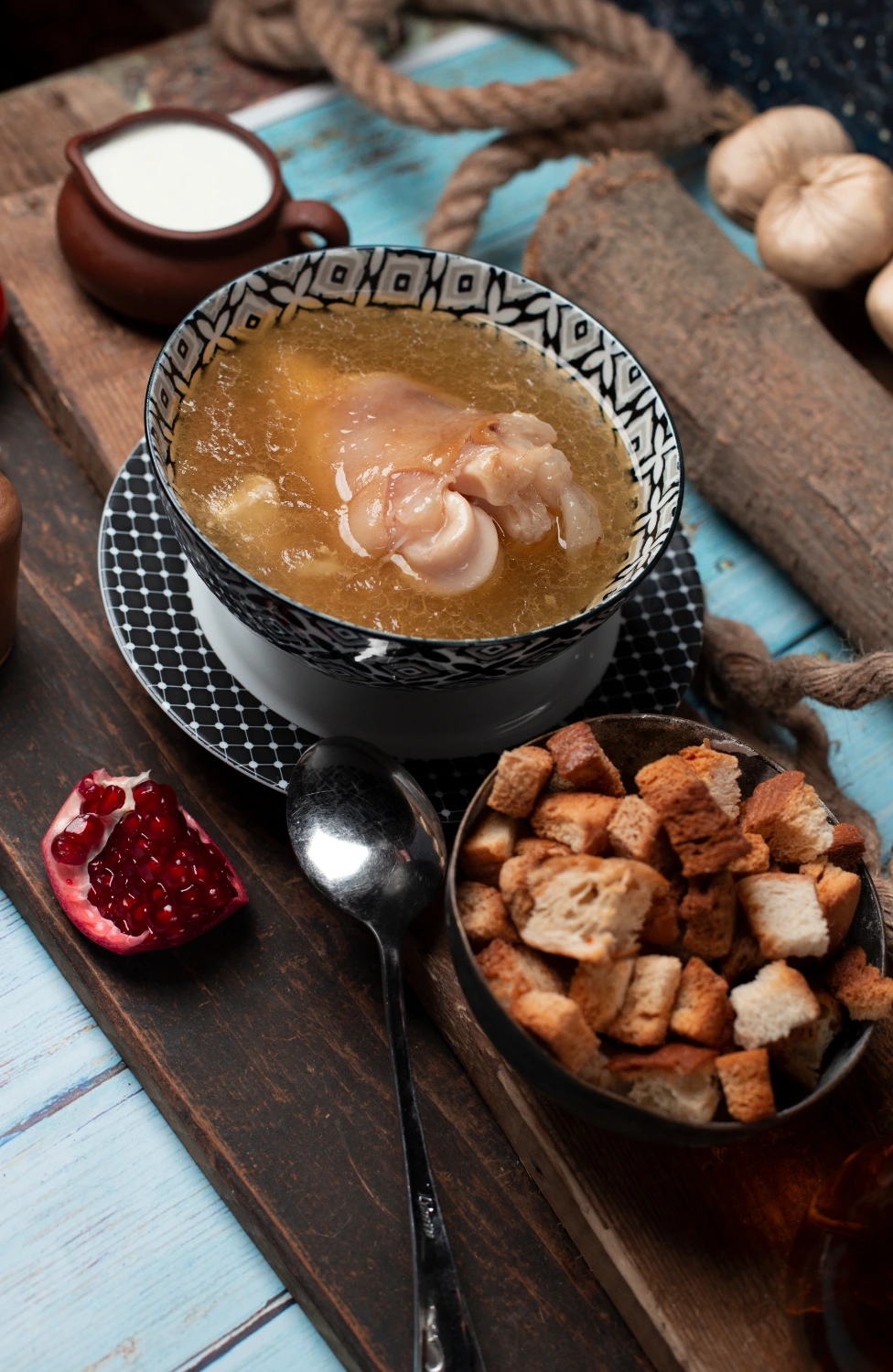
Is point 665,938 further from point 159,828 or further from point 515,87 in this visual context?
point 515,87

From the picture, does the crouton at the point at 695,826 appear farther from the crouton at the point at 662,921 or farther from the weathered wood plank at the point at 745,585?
the weathered wood plank at the point at 745,585

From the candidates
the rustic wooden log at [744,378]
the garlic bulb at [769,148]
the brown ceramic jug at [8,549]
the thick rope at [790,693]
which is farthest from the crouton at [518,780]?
the garlic bulb at [769,148]

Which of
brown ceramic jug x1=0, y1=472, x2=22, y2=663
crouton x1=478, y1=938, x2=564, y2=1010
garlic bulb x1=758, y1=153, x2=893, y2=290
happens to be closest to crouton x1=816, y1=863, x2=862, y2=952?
crouton x1=478, y1=938, x2=564, y2=1010

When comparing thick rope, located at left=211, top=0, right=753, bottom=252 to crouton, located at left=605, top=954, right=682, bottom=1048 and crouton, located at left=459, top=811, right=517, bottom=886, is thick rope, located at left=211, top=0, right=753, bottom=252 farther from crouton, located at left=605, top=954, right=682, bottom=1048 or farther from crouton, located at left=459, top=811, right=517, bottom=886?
crouton, located at left=605, top=954, right=682, bottom=1048

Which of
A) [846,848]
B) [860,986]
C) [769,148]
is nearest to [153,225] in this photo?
[769,148]

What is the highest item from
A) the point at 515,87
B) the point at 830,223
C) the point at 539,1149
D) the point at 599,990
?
the point at 830,223

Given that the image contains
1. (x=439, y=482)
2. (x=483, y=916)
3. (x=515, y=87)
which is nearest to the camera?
(x=483, y=916)

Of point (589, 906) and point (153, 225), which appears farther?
point (153, 225)
